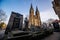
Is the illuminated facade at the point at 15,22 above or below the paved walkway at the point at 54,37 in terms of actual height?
above

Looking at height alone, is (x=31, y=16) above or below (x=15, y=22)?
above

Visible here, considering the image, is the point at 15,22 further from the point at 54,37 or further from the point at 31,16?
the point at 54,37

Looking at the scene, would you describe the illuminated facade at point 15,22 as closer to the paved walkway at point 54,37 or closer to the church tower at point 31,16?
the church tower at point 31,16

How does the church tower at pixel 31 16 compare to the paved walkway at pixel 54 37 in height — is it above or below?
above

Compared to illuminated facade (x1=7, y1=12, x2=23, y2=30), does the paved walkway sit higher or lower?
lower

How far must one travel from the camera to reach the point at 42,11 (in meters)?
2.94

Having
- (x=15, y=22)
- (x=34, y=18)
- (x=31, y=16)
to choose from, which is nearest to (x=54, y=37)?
(x=34, y=18)

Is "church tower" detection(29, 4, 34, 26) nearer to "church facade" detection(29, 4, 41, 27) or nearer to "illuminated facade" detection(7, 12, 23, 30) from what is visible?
"church facade" detection(29, 4, 41, 27)

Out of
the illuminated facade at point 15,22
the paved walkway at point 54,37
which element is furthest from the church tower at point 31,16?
the paved walkway at point 54,37

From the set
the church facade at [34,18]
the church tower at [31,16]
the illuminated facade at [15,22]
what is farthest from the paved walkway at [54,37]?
the illuminated facade at [15,22]

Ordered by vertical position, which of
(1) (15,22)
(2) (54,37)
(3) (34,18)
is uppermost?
(3) (34,18)

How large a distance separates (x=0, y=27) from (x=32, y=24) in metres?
0.91

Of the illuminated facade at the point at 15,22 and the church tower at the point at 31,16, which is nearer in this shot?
the illuminated facade at the point at 15,22

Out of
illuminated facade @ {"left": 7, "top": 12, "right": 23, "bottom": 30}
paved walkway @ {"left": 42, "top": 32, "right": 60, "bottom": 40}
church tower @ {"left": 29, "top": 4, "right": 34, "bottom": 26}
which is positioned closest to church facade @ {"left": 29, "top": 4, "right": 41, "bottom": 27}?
church tower @ {"left": 29, "top": 4, "right": 34, "bottom": 26}
